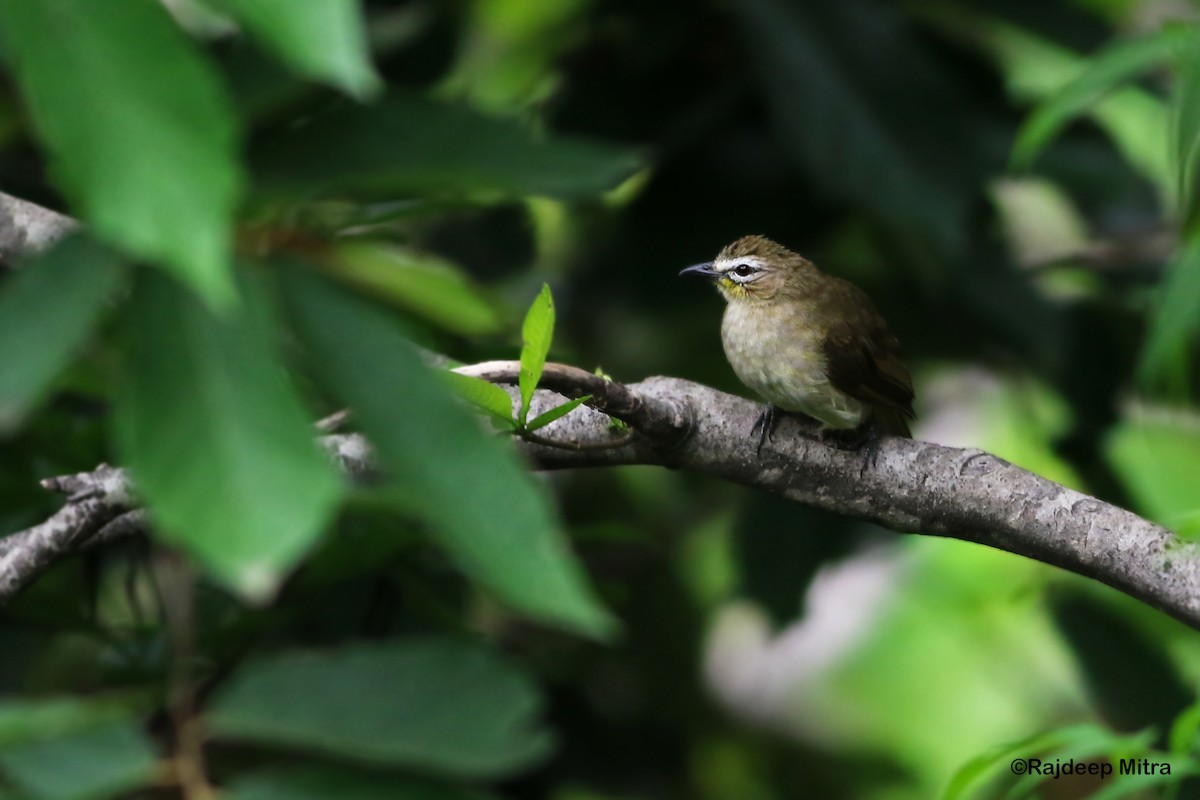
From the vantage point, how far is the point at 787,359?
3.18m

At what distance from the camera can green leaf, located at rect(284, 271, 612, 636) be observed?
0.99 m

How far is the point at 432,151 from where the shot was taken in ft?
4.48

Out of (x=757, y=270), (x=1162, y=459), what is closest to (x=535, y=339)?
(x=757, y=270)

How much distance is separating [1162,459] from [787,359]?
3.29m

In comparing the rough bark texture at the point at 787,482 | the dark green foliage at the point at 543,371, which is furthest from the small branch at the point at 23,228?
the dark green foliage at the point at 543,371

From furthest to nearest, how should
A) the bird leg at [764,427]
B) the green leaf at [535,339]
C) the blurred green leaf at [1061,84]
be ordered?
the blurred green leaf at [1061,84] → the bird leg at [764,427] → the green leaf at [535,339]

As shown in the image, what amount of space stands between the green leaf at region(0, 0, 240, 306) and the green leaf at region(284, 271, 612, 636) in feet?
0.38

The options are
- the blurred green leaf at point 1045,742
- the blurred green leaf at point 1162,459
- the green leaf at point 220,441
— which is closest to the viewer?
the green leaf at point 220,441

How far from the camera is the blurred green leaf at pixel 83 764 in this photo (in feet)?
3.22

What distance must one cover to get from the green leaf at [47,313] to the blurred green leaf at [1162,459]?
4421 mm

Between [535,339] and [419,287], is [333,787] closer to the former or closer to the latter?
[535,339]

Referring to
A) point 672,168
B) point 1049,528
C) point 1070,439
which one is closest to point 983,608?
point 1070,439

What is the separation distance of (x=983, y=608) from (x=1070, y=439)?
5.71 feet

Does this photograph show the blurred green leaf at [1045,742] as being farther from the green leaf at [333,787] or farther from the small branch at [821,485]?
the green leaf at [333,787]
